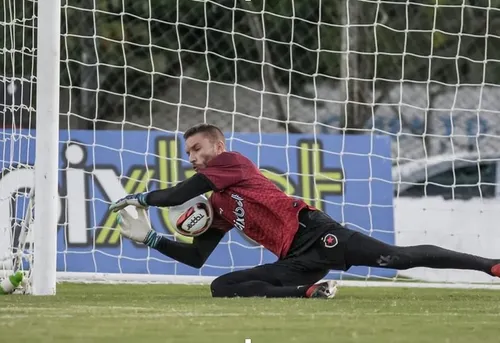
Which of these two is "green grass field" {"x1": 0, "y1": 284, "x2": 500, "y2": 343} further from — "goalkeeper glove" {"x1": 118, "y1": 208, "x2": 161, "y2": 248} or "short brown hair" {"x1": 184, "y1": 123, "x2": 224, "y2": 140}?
"short brown hair" {"x1": 184, "y1": 123, "x2": 224, "y2": 140}

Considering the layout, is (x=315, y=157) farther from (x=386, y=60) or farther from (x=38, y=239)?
(x=38, y=239)

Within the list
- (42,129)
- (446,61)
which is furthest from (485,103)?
(42,129)

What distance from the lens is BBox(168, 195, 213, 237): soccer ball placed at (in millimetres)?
7492

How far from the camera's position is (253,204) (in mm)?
7465

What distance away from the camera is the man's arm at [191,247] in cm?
777

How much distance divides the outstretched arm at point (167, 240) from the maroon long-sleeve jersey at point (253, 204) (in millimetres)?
326

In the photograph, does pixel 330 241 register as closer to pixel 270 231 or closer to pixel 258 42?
pixel 270 231

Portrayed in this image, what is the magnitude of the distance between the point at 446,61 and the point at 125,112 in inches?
119

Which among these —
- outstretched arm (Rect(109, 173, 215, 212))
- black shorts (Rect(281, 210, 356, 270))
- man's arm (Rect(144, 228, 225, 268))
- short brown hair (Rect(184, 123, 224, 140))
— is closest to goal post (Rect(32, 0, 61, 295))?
outstretched arm (Rect(109, 173, 215, 212))

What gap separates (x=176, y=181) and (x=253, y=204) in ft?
9.15

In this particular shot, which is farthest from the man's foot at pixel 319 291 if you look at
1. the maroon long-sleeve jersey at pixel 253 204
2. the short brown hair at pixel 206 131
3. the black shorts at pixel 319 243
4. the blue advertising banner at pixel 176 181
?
the blue advertising banner at pixel 176 181

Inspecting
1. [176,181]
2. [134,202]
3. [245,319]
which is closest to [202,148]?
[134,202]

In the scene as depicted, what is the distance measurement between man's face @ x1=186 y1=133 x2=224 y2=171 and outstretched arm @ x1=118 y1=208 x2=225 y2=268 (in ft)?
1.42

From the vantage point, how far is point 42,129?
7367mm
